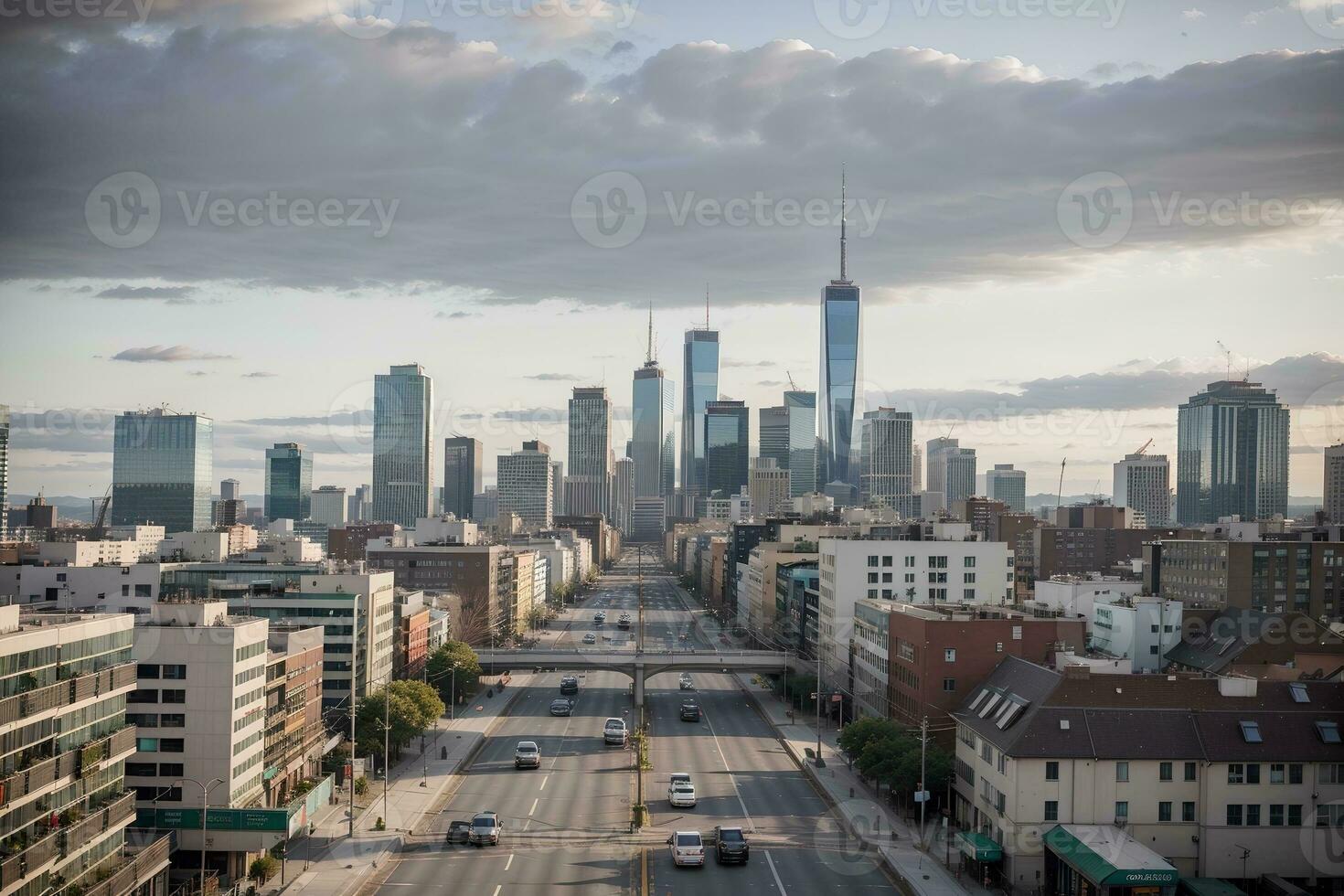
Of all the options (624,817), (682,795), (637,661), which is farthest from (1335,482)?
(624,817)

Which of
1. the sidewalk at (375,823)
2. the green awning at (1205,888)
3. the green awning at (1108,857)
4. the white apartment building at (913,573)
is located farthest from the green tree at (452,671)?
the green awning at (1205,888)

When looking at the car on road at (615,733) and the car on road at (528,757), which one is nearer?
the car on road at (528,757)

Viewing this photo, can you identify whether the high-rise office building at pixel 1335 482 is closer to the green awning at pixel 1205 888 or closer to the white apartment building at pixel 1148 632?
the white apartment building at pixel 1148 632

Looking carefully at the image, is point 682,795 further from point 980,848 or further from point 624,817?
point 980,848

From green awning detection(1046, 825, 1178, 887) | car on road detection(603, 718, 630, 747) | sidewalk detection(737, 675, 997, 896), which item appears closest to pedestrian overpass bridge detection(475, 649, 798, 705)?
car on road detection(603, 718, 630, 747)

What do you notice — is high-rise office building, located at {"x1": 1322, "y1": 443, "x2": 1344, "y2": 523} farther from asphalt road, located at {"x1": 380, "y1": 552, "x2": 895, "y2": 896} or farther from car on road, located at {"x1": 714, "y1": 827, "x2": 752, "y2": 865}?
car on road, located at {"x1": 714, "y1": 827, "x2": 752, "y2": 865}

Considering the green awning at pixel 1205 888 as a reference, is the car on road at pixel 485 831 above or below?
below
